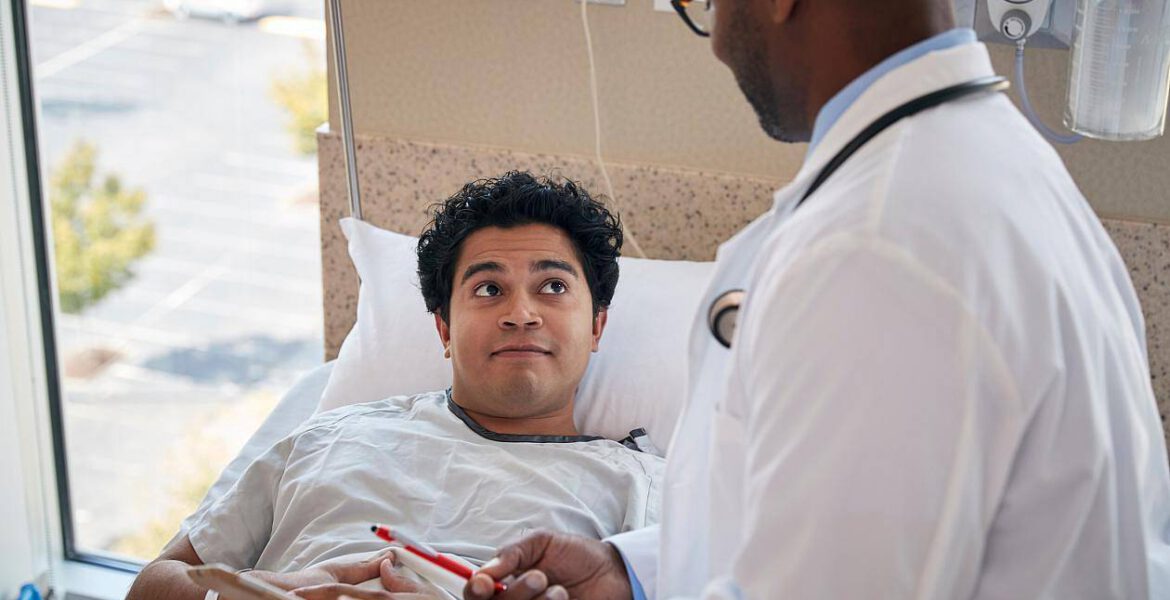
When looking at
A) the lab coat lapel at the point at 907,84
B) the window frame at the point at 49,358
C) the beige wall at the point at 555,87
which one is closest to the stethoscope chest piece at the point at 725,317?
the lab coat lapel at the point at 907,84

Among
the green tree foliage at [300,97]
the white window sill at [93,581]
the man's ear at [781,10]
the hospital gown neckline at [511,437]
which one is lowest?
the white window sill at [93,581]

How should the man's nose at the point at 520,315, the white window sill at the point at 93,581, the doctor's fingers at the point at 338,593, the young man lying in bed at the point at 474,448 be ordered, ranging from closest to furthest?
the doctor's fingers at the point at 338,593 < the young man lying in bed at the point at 474,448 < the man's nose at the point at 520,315 < the white window sill at the point at 93,581

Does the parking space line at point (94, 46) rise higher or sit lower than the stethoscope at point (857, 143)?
higher

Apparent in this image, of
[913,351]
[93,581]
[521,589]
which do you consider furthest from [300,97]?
[913,351]

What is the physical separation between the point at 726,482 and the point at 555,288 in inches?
32.7

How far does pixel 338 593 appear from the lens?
1.45 meters

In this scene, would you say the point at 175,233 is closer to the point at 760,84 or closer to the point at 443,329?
the point at 443,329

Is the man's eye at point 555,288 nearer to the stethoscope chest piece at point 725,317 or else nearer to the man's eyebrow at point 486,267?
the man's eyebrow at point 486,267

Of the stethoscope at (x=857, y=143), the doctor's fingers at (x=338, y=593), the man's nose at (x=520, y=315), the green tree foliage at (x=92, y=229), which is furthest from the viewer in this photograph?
the green tree foliage at (x=92, y=229)

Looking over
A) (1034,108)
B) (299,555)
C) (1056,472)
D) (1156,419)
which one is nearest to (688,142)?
(1034,108)

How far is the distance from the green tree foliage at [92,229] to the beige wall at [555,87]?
10.7 ft

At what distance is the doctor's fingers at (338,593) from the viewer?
1.44 m

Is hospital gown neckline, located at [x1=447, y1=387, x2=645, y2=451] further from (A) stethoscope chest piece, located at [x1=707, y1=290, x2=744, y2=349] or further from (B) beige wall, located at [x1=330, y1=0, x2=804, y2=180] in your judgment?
(A) stethoscope chest piece, located at [x1=707, y1=290, x2=744, y2=349]

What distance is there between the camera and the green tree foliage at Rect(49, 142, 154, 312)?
511 centimetres
